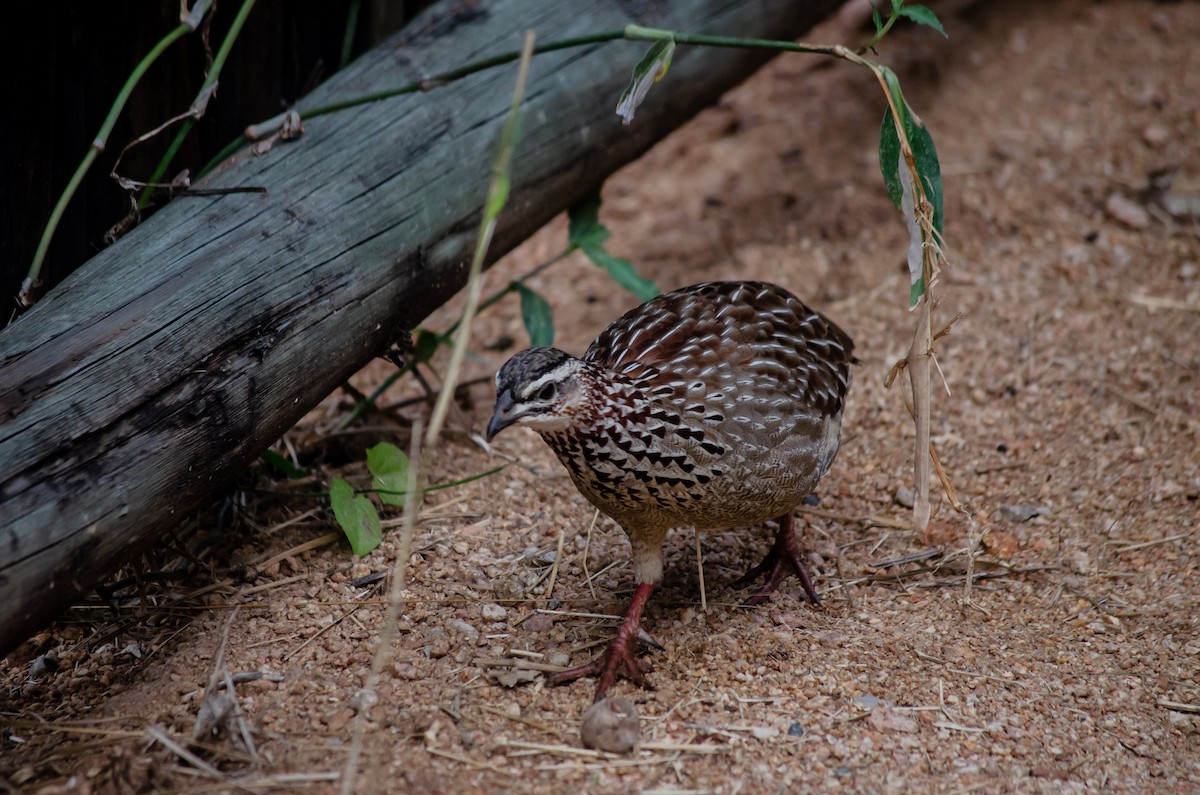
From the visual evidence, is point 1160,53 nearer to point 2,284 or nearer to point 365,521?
point 365,521

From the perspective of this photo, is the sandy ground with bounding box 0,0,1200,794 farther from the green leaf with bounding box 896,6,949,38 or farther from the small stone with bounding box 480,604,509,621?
the green leaf with bounding box 896,6,949,38

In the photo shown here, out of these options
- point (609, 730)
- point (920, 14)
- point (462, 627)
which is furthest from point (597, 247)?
point (609, 730)

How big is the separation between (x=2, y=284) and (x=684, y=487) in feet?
8.25

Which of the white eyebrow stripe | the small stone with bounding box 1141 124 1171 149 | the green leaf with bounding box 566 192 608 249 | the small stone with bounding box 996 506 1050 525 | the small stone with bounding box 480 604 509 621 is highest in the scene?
the white eyebrow stripe

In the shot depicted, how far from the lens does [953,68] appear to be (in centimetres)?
704

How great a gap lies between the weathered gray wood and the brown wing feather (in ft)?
3.02

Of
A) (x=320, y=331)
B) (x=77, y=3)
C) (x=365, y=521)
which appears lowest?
(x=365, y=521)

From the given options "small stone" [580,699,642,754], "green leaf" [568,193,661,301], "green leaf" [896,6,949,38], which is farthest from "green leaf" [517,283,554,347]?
"green leaf" [896,6,949,38]

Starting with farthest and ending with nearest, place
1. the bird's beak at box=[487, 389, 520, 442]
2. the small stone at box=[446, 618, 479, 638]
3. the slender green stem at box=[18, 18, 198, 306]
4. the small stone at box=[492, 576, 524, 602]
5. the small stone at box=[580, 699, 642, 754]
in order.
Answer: the small stone at box=[492, 576, 524, 602] < the small stone at box=[446, 618, 479, 638] < the slender green stem at box=[18, 18, 198, 306] < the bird's beak at box=[487, 389, 520, 442] < the small stone at box=[580, 699, 642, 754]

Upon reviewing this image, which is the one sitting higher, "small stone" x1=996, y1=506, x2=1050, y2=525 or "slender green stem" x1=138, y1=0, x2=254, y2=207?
"slender green stem" x1=138, y1=0, x2=254, y2=207

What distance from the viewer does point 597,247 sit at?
514cm

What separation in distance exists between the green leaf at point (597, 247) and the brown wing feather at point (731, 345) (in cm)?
86

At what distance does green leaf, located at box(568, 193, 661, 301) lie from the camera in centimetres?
511

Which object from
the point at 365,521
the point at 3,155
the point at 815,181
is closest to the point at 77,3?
A: the point at 3,155
